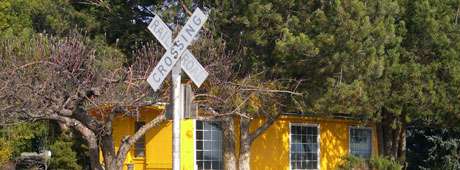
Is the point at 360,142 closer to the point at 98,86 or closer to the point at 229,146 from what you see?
the point at 229,146

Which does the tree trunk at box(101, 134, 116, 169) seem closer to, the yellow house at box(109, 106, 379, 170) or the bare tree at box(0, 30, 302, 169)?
the bare tree at box(0, 30, 302, 169)

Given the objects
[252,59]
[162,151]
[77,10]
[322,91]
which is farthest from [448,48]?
[77,10]

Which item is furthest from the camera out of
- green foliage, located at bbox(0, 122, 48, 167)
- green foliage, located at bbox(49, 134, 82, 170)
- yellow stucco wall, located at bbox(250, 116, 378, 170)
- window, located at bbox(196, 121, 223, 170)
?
green foliage, located at bbox(49, 134, 82, 170)

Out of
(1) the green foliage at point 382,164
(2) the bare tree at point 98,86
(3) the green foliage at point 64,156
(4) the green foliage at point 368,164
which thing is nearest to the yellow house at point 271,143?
(4) the green foliage at point 368,164

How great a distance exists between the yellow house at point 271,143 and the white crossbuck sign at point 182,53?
9.38 metres

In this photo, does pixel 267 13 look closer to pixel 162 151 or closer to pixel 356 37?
pixel 356 37

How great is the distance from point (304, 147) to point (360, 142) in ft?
11.1

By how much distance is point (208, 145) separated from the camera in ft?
73.3

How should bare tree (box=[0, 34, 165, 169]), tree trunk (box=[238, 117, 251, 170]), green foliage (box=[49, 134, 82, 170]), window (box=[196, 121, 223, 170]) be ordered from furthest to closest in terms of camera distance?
green foliage (box=[49, 134, 82, 170]) < window (box=[196, 121, 223, 170]) < tree trunk (box=[238, 117, 251, 170]) < bare tree (box=[0, 34, 165, 169])

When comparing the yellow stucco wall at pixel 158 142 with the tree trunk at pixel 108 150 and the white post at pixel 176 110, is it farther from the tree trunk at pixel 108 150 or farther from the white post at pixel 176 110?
the white post at pixel 176 110

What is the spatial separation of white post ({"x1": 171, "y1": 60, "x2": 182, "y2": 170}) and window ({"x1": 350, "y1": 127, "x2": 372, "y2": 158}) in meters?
17.9

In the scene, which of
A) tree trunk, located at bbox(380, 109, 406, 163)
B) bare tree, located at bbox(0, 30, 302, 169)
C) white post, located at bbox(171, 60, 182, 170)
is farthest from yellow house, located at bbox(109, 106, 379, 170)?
white post, located at bbox(171, 60, 182, 170)

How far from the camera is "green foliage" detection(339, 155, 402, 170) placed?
899 inches

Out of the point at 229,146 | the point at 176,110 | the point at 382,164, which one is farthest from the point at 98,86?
the point at 382,164
